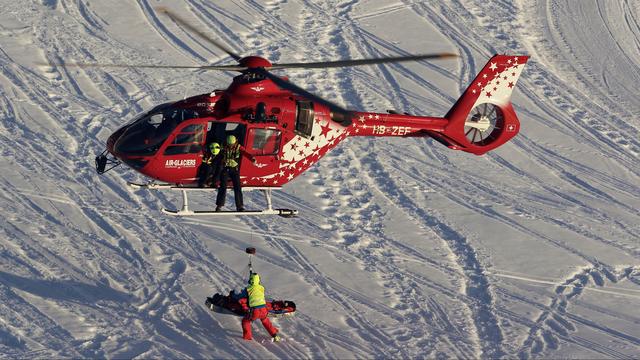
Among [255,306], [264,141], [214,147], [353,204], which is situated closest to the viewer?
[255,306]

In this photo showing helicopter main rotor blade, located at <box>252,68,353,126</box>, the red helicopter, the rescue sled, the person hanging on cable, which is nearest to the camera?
helicopter main rotor blade, located at <box>252,68,353,126</box>

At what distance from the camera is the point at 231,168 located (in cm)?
2100

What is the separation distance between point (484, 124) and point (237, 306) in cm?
683

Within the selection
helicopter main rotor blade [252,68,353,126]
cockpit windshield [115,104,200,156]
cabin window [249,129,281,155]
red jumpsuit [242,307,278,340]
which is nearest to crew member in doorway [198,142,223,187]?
cabin window [249,129,281,155]

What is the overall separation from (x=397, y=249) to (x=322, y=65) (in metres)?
5.69

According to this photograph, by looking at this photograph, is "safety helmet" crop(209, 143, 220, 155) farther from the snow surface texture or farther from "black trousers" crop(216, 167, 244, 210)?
the snow surface texture

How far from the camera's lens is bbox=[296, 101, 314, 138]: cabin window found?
21438 mm

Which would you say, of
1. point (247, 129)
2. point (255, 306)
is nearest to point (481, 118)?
point (247, 129)

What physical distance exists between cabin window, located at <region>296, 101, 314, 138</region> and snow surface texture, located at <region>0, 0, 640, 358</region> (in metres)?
3.09

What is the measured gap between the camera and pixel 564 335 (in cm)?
2138

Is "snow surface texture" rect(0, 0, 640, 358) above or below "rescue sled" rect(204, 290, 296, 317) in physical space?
above

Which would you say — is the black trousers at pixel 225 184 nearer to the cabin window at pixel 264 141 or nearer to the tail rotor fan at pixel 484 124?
the cabin window at pixel 264 141

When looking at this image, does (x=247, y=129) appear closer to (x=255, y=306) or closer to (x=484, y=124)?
(x=255, y=306)

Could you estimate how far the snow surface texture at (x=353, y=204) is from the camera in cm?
2117
